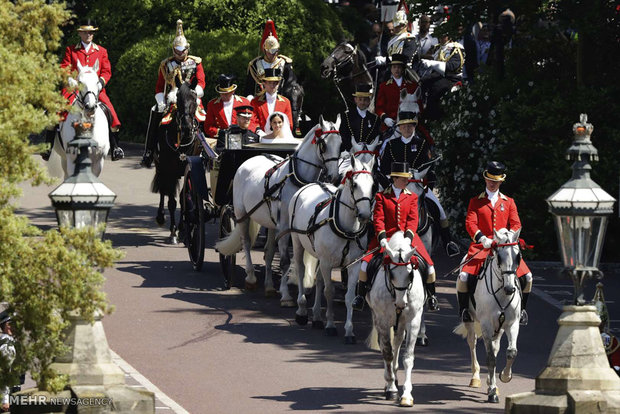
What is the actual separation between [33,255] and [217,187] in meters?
10.4

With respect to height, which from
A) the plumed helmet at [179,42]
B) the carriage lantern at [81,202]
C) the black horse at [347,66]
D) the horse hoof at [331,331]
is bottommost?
the horse hoof at [331,331]

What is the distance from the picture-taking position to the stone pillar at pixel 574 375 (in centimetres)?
1345

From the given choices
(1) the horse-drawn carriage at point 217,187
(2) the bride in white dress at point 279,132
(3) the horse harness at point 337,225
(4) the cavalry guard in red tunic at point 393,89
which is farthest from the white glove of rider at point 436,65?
(3) the horse harness at point 337,225

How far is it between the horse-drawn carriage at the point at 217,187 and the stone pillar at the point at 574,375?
8.15 meters

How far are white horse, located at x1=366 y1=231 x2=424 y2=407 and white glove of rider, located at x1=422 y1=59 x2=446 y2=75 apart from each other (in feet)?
36.3

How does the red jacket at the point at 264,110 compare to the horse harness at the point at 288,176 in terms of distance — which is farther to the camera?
the red jacket at the point at 264,110

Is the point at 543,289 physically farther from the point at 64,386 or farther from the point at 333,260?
the point at 64,386

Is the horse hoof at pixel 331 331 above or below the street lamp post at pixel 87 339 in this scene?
below

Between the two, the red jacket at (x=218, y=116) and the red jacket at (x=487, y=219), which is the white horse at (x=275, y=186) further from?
the red jacket at (x=487, y=219)

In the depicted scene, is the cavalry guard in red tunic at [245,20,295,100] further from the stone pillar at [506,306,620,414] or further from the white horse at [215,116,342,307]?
the stone pillar at [506,306,620,414]

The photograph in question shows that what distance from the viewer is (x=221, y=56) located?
32.8m

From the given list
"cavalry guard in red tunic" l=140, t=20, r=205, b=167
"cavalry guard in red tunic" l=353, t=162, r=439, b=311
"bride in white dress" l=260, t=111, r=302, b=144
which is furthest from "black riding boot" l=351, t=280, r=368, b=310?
"cavalry guard in red tunic" l=140, t=20, r=205, b=167

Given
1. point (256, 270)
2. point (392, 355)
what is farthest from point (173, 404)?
point (256, 270)

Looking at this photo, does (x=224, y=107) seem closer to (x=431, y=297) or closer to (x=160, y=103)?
(x=160, y=103)
